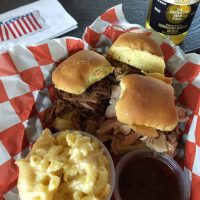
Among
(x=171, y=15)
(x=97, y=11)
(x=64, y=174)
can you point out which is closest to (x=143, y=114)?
(x=64, y=174)

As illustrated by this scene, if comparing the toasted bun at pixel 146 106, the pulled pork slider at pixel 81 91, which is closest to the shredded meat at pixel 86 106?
the pulled pork slider at pixel 81 91

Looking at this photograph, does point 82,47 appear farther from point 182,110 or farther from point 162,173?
point 162,173

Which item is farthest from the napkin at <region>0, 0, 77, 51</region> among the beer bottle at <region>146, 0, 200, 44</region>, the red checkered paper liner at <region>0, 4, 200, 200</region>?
the beer bottle at <region>146, 0, 200, 44</region>

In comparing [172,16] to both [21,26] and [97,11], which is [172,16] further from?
[21,26]

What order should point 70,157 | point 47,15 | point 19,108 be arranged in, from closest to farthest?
1. point 70,157
2. point 19,108
3. point 47,15

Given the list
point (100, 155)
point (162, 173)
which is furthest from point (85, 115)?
point (162, 173)

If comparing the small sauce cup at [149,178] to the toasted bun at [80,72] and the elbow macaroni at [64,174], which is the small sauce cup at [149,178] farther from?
the toasted bun at [80,72]
